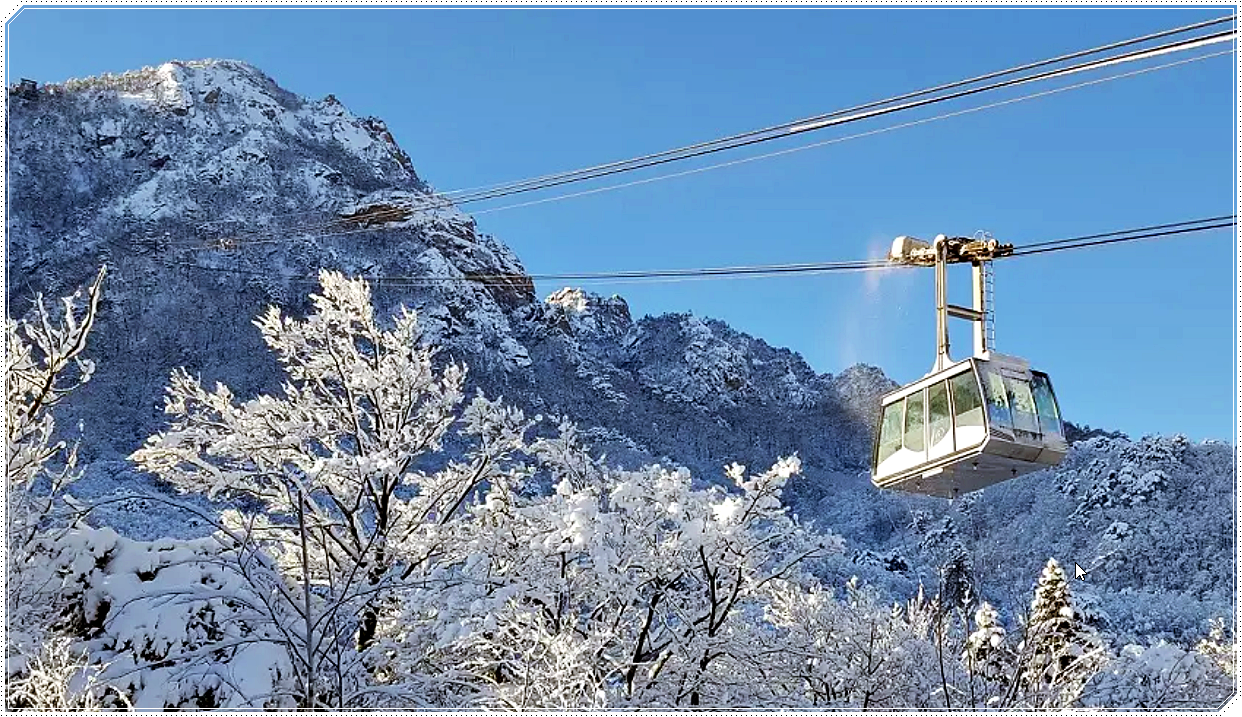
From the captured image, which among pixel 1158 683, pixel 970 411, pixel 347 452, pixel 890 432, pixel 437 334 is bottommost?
pixel 1158 683

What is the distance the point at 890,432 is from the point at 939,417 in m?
0.72

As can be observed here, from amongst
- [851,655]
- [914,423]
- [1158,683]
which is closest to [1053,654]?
[851,655]

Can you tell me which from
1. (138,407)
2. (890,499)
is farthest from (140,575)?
(890,499)

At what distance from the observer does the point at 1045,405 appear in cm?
773

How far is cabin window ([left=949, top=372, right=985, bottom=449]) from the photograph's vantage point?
721 centimetres

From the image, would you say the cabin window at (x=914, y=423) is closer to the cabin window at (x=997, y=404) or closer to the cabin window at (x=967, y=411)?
the cabin window at (x=967, y=411)

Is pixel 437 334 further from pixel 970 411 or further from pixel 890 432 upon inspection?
pixel 970 411

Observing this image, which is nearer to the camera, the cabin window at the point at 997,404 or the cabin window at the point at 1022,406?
the cabin window at the point at 997,404

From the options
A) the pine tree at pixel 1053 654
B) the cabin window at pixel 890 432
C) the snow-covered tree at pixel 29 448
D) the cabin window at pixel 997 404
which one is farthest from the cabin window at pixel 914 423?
the snow-covered tree at pixel 29 448

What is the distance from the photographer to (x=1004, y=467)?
754cm

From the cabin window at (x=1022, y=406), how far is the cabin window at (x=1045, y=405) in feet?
0.23

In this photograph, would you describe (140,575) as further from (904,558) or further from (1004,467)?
(904,558)

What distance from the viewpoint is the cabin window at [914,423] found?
7.76 metres

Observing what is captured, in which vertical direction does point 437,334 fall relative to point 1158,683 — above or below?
above
